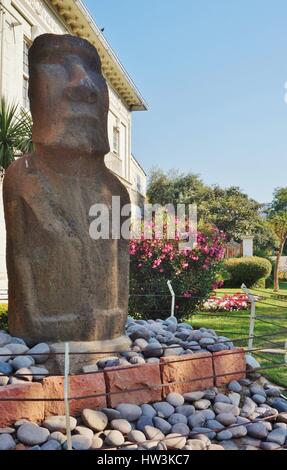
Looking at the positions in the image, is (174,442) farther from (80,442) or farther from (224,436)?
(80,442)

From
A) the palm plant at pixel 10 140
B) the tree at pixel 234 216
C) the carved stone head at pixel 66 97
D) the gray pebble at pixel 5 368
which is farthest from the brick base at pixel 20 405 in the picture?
the tree at pixel 234 216

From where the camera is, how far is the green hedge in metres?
19.0

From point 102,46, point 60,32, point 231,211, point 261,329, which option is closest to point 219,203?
point 231,211

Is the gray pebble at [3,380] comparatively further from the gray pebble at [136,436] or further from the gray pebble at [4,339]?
the gray pebble at [136,436]

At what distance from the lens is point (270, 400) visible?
14.0ft

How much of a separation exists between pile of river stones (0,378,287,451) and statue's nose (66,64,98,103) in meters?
2.39

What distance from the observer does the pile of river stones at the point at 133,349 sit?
3.51m

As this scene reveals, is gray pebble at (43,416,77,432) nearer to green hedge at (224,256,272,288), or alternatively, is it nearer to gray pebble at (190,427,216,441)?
gray pebble at (190,427,216,441)

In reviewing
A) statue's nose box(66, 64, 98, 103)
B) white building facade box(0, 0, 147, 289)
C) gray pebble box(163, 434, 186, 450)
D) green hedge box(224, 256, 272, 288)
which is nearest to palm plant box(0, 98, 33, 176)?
white building facade box(0, 0, 147, 289)

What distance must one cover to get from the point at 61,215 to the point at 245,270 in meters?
15.6

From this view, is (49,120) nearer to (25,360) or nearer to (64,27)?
(25,360)

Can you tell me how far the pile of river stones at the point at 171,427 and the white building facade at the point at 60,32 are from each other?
7922mm

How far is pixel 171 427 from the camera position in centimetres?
341
